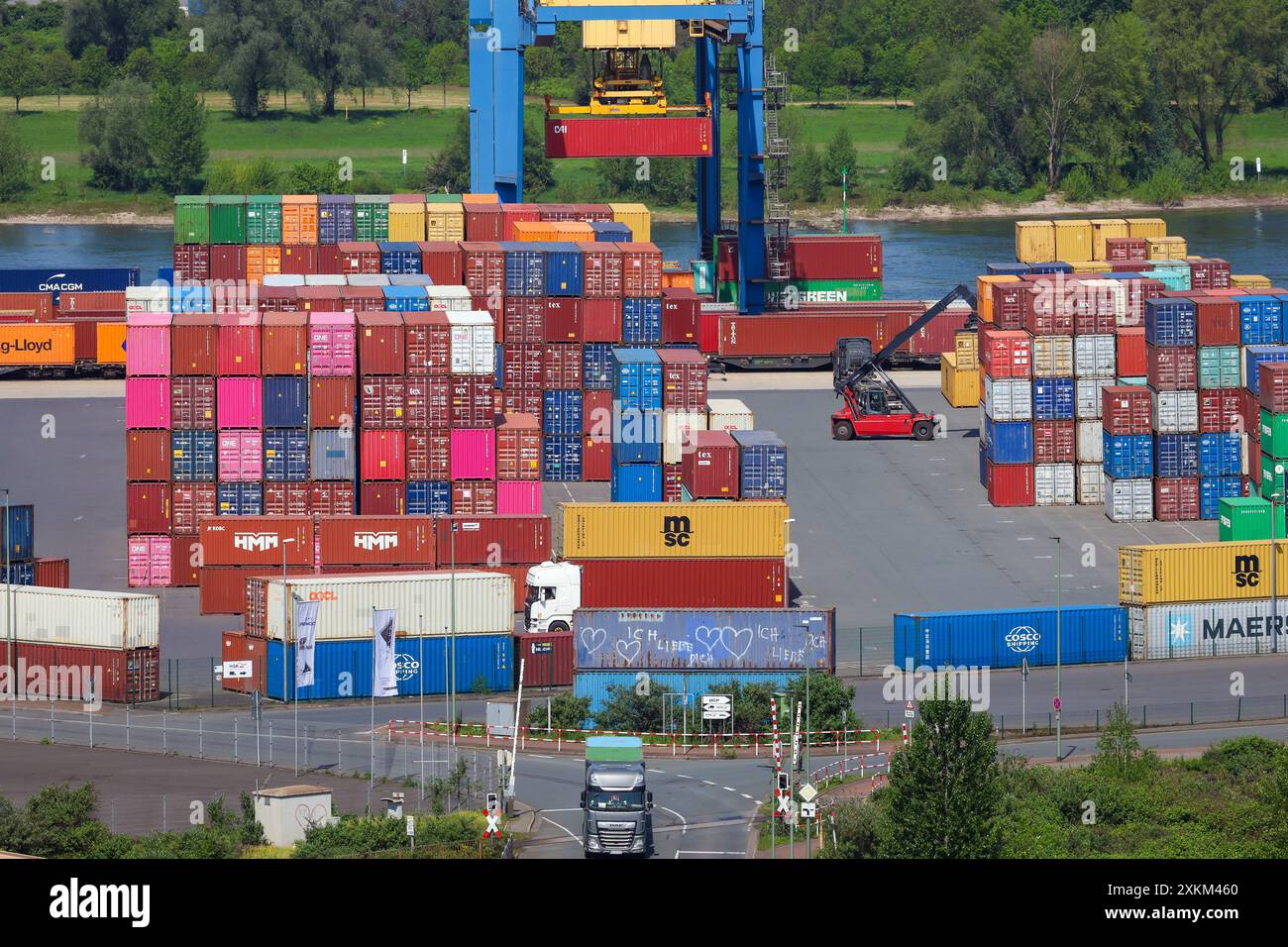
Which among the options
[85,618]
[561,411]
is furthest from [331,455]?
[561,411]

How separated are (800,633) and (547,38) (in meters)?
52.4

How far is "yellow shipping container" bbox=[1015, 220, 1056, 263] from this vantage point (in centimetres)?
11131

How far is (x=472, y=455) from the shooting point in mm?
72562

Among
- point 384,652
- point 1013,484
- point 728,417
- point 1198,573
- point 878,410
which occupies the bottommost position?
point 384,652

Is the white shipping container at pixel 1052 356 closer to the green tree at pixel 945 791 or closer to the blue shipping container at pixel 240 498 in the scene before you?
the blue shipping container at pixel 240 498

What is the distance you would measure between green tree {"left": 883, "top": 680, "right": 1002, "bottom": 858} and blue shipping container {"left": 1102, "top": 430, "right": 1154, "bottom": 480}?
4178 centimetres

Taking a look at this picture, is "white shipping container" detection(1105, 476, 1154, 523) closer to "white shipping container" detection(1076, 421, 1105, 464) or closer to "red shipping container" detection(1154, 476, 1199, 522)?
"red shipping container" detection(1154, 476, 1199, 522)

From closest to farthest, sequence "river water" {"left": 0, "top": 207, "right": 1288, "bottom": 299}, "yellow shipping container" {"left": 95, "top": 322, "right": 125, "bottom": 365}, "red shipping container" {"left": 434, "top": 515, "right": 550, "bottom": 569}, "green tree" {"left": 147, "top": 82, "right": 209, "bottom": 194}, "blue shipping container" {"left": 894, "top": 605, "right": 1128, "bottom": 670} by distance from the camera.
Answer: "blue shipping container" {"left": 894, "top": 605, "right": 1128, "bottom": 670} → "red shipping container" {"left": 434, "top": 515, "right": 550, "bottom": 569} → "yellow shipping container" {"left": 95, "top": 322, "right": 125, "bottom": 365} → "river water" {"left": 0, "top": 207, "right": 1288, "bottom": 299} → "green tree" {"left": 147, "top": 82, "right": 209, "bottom": 194}

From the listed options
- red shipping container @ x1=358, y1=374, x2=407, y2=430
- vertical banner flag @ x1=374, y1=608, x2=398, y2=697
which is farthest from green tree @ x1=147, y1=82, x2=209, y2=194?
vertical banner flag @ x1=374, y1=608, x2=398, y2=697

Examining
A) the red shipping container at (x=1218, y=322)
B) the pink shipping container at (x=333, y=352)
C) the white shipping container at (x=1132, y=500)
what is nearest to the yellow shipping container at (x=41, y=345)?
the pink shipping container at (x=333, y=352)

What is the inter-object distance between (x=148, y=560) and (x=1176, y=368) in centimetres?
3721

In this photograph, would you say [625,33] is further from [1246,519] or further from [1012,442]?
[1246,519]
